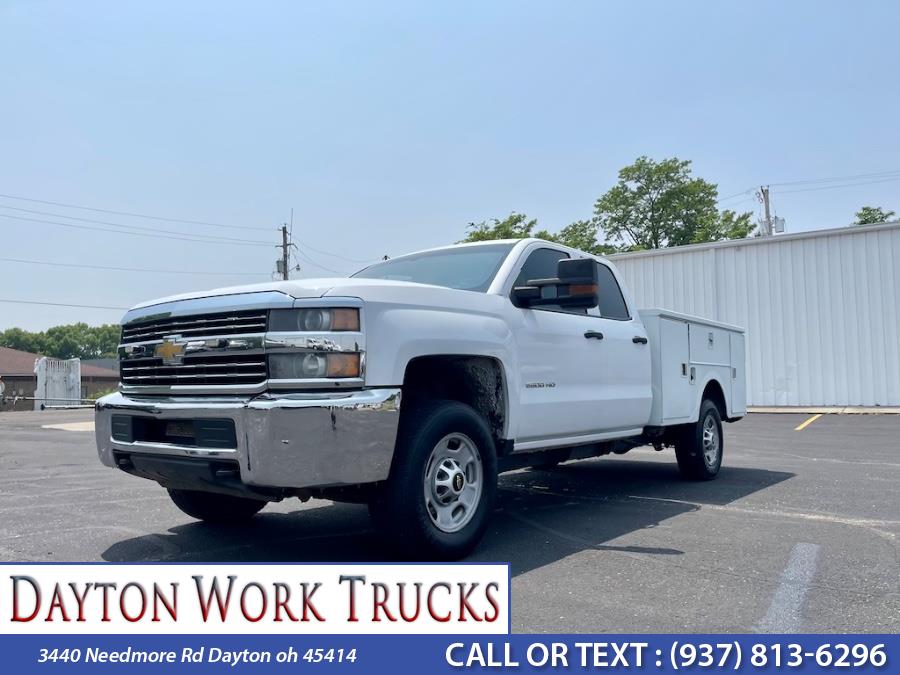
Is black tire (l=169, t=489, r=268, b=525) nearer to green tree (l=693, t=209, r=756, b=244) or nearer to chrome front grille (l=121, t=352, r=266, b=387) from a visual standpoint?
chrome front grille (l=121, t=352, r=266, b=387)

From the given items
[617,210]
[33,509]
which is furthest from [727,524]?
[617,210]

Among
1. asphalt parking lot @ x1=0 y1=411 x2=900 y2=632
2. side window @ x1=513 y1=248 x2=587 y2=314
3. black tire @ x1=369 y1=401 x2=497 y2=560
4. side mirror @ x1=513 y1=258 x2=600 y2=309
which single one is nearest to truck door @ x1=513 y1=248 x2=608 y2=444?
side window @ x1=513 y1=248 x2=587 y2=314

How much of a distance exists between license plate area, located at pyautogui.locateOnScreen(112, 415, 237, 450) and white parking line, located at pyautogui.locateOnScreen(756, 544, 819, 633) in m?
2.64

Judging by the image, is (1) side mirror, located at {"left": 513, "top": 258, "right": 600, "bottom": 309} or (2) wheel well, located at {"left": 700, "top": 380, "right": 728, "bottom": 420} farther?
(2) wheel well, located at {"left": 700, "top": 380, "right": 728, "bottom": 420}

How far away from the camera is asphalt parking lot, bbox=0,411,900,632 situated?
3.74 m

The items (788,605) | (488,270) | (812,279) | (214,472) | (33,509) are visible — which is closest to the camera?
(788,605)

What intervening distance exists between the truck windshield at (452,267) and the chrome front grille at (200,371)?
1.75m

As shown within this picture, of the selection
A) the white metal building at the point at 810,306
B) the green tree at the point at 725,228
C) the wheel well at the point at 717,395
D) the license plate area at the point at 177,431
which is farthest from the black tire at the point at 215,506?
the green tree at the point at 725,228

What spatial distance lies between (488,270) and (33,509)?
167 inches

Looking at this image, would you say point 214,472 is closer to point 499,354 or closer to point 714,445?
point 499,354

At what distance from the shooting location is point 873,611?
12.1 feet

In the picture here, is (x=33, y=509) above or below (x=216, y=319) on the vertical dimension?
below

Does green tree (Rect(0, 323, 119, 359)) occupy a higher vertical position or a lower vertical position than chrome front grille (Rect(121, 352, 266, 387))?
higher

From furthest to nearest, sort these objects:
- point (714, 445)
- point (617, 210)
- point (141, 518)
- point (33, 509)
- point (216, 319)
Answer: point (617, 210) → point (714, 445) → point (33, 509) → point (141, 518) → point (216, 319)
